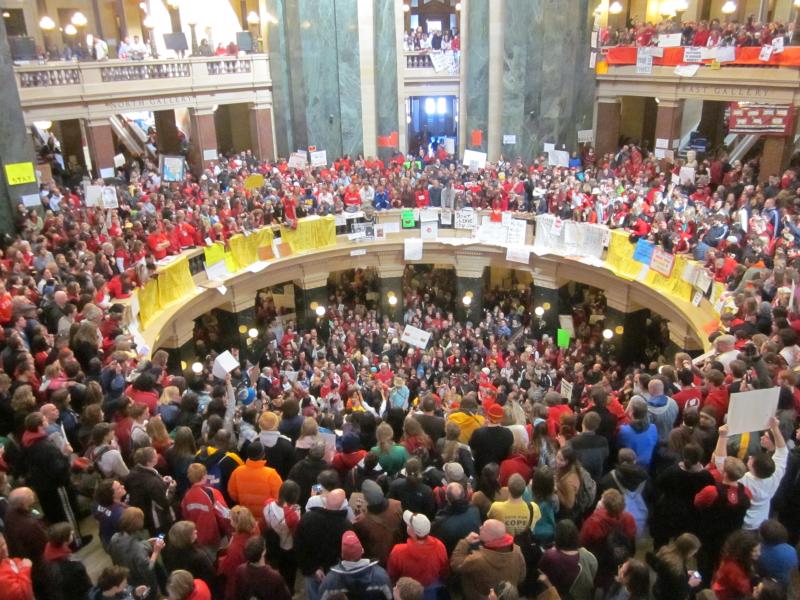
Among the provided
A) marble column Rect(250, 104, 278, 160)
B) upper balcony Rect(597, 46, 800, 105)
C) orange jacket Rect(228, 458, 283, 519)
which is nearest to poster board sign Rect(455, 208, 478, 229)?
upper balcony Rect(597, 46, 800, 105)

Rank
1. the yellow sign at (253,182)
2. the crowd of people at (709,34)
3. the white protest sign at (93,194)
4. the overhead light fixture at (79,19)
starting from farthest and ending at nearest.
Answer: the overhead light fixture at (79,19) → the yellow sign at (253,182) → the crowd of people at (709,34) → the white protest sign at (93,194)

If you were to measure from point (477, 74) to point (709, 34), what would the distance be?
7519 millimetres

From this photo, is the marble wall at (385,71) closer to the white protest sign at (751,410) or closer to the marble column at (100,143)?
the marble column at (100,143)

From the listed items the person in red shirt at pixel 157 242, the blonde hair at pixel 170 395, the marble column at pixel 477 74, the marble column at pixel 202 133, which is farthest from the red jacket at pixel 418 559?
the marble column at pixel 477 74

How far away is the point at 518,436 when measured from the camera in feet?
22.9

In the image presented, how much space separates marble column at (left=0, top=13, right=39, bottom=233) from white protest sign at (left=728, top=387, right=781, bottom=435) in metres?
14.6

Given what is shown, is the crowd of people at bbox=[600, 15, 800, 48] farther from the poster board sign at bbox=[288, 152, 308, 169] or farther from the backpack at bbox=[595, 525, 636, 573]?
the backpack at bbox=[595, 525, 636, 573]

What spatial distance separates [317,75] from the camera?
80.0 ft

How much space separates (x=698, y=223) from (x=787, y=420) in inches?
422

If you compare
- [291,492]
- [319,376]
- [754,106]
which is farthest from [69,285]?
[754,106]

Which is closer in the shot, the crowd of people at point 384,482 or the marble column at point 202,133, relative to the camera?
the crowd of people at point 384,482

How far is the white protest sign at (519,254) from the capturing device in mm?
20969

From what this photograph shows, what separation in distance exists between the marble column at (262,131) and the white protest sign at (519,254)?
31.9ft

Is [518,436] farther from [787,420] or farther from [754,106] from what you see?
[754,106]
